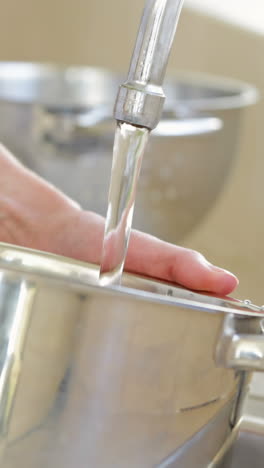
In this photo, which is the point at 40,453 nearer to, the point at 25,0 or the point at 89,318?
the point at 89,318

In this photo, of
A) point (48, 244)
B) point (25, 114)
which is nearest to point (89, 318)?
point (48, 244)

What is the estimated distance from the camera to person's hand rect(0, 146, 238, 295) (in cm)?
28

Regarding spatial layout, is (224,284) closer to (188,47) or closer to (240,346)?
(240,346)

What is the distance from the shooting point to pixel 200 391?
0.81 feet

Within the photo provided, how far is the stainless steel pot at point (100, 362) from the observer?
229mm

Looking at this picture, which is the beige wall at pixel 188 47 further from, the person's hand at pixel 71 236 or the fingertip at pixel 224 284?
the fingertip at pixel 224 284

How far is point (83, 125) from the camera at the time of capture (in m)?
0.76

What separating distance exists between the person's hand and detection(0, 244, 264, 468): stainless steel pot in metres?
0.03

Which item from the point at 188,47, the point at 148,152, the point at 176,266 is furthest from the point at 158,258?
the point at 188,47

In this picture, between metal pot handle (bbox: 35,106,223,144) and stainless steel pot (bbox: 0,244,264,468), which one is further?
metal pot handle (bbox: 35,106,223,144)

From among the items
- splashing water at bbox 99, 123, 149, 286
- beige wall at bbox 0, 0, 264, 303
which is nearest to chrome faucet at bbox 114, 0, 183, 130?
splashing water at bbox 99, 123, 149, 286

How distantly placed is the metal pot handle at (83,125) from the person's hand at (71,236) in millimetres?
325

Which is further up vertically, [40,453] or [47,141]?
[47,141]

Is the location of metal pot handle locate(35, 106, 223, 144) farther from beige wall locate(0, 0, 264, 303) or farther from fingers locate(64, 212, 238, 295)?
beige wall locate(0, 0, 264, 303)
